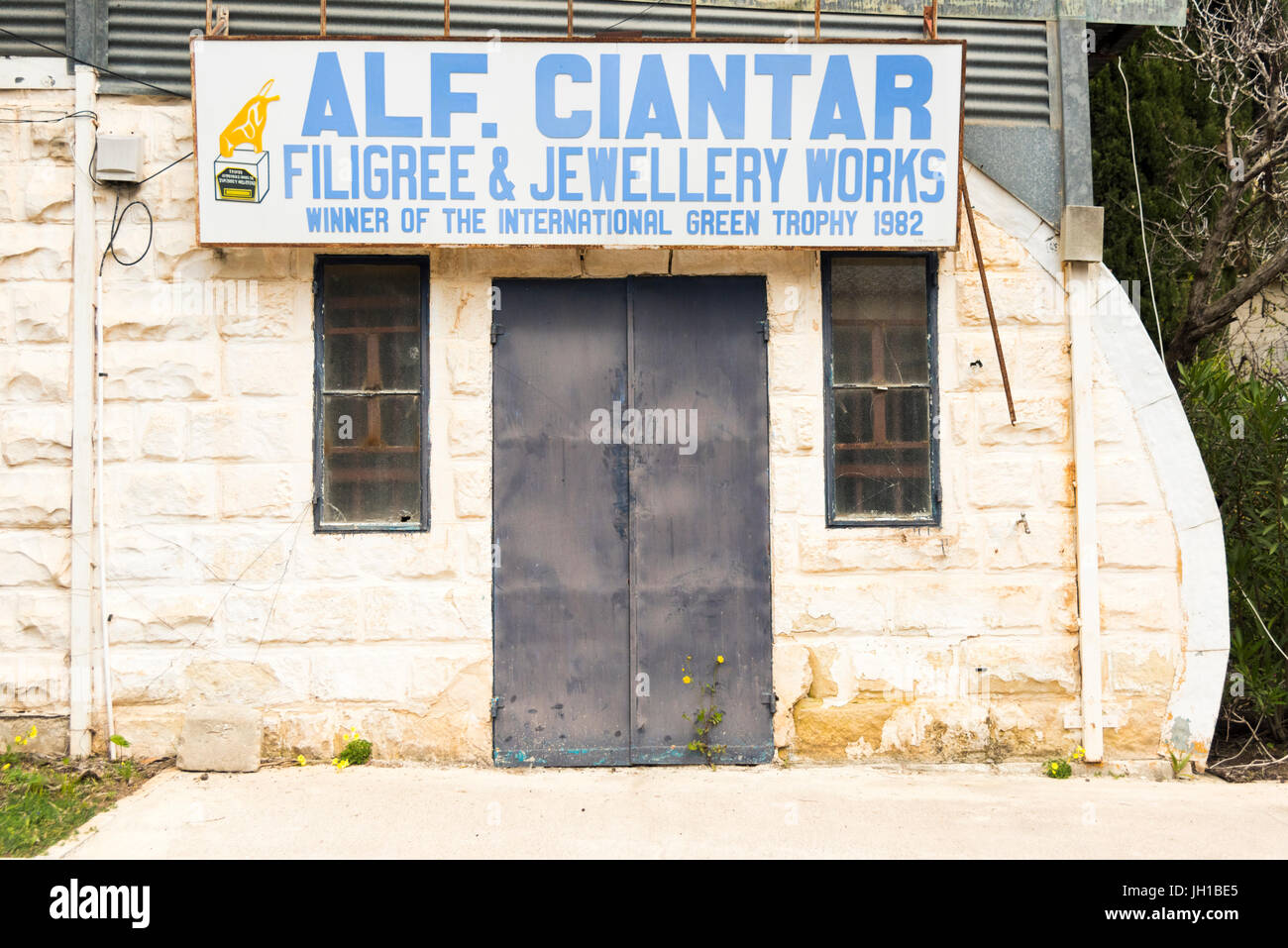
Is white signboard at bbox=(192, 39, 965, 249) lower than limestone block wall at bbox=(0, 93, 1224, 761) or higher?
higher

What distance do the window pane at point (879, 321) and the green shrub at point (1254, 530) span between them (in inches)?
78.0

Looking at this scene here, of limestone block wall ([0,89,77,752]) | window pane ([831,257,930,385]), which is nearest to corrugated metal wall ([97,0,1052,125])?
limestone block wall ([0,89,77,752])

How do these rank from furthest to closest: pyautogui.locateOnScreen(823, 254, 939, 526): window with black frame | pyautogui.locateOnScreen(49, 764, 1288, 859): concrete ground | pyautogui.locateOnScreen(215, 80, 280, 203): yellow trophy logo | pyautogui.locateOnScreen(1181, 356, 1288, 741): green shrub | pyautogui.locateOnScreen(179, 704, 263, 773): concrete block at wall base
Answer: pyautogui.locateOnScreen(1181, 356, 1288, 741): green shrub < pyautogui.locateOnScreen(823, 254, 939, 526): window with black frame < pyautogui.locateOnScreen(179, 704, 263, 773): concrete block at wall base < pyautogui.locateOnScreen(215, 80, 280, 203): yellow trophy logo < pyautogui.locateOnScreen(49, 764, 1288, 859): concrete ground

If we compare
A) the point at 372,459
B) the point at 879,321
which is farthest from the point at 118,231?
the point at 879,321

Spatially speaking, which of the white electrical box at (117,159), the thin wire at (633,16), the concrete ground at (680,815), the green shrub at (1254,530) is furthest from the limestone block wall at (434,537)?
the thin wire at (633,16)

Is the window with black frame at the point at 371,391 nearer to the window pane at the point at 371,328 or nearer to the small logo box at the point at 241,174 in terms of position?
the window pane at the point at 371,328

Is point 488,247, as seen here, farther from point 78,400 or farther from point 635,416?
point 78,400

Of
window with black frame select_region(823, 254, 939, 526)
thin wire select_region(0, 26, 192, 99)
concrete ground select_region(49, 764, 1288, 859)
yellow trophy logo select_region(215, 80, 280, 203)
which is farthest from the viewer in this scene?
window with black frame select_region(823, 254, 939, 526)

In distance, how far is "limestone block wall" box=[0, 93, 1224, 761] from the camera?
5914mm

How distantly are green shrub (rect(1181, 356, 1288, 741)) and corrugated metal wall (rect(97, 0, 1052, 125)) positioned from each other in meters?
2.13

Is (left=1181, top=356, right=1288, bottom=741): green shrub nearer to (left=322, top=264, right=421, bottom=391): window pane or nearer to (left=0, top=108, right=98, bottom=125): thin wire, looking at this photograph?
(left=322, top=264, right=421, bottom=391): window pane

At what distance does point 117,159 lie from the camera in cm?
586

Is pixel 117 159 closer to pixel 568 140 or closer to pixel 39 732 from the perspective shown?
pixel 568 140

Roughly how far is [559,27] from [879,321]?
96.8 inches
